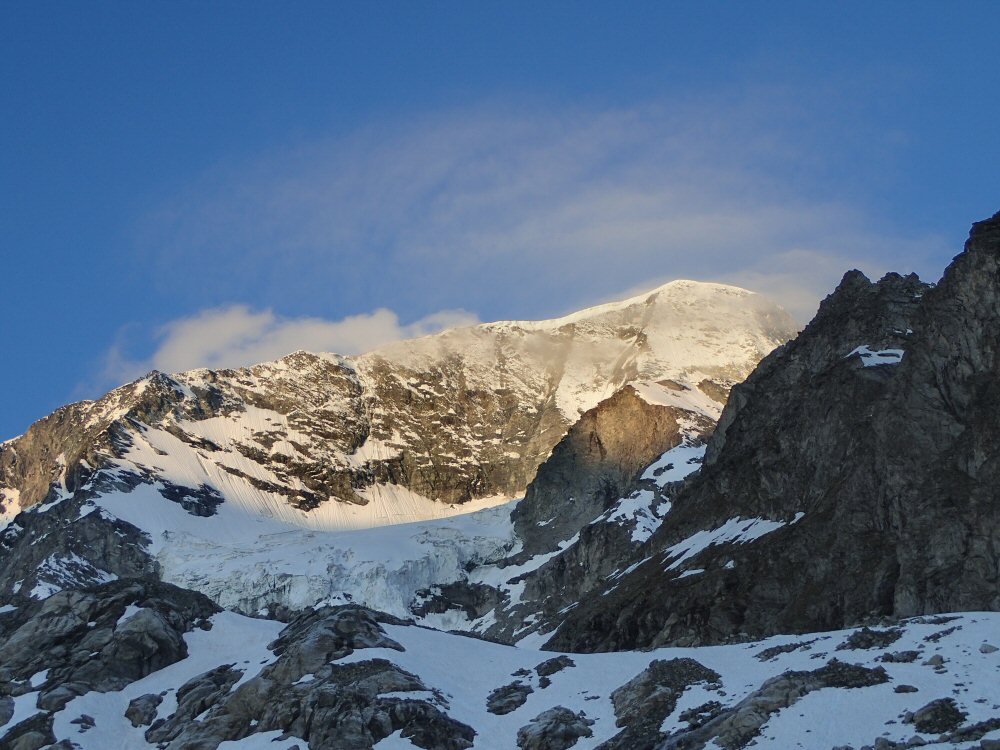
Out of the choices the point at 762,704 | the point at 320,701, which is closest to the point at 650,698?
the point at 762,704

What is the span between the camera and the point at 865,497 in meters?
101

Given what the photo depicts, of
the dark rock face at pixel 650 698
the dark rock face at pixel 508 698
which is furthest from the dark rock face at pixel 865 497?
the dark rock face at pixel 650 698

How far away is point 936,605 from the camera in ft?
279

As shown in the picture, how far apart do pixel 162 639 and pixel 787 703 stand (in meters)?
46.7

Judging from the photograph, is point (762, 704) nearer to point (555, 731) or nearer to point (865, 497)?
point (555, 731)

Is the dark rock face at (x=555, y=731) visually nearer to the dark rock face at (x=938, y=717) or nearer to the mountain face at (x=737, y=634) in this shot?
the mountain face at (x=737, y=634)

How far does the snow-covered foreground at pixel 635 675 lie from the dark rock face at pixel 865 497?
17.2 metres

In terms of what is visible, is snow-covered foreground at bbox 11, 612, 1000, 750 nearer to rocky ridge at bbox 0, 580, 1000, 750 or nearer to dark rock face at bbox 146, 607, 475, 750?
rocky ridge at bbox 0, 580, 1000, 750

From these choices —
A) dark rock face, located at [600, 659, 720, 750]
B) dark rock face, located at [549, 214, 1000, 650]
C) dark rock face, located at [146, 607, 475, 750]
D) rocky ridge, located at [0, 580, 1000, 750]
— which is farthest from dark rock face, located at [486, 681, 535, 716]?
dark rock face, located at [549, 214, 1000, 650]

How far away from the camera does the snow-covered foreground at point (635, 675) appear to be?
52.0 m

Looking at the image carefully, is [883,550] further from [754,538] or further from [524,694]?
[524,694]

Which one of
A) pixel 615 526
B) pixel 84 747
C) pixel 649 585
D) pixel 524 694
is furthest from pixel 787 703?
pixel 615 526

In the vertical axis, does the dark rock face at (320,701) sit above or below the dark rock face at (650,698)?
above

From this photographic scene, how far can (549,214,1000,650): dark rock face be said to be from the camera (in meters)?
89.9
